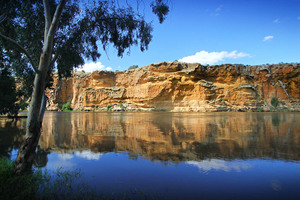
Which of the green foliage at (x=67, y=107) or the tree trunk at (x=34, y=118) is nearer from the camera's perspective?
the tree trunk at (x=34, y=118)

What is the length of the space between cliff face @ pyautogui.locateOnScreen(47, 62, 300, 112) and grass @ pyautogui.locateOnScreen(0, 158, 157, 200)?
160 feet

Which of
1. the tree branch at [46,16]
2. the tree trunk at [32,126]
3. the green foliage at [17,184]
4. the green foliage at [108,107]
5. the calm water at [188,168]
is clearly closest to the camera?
the green foliage at [17,184]

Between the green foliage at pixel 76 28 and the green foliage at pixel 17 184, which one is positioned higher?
the green foliage at pixel 76 28

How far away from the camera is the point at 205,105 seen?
50844mm

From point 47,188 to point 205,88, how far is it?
52.7 meters

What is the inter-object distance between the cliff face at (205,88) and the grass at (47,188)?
48616 millimetres

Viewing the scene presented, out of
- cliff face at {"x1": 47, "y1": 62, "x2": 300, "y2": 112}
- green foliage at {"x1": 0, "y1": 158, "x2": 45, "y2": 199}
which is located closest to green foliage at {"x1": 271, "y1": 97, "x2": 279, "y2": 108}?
cliff face at {"x1": 47, "y1": 62, "x2": 300, "y2": 112}

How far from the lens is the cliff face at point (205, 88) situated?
52.8 metres

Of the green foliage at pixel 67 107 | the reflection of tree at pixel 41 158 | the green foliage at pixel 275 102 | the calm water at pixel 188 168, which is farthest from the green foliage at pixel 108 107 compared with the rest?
the reflection of tree at pixel 41 158

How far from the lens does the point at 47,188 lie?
12.4ft

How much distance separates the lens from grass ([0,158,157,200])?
3.45 meters

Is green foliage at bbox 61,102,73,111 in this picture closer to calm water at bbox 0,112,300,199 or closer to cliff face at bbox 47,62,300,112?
cliff face at bbox 47,62,300,112

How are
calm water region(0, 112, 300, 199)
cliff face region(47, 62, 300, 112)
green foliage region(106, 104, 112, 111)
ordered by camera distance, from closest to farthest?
calm water region(0, 112, 300, 199)
cliff face region(47, 62, 300, 112)
green foliage region(106, 104, 112, 111)

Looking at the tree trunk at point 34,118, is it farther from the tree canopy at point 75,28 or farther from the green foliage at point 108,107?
the green foliage at point 108,107
